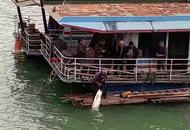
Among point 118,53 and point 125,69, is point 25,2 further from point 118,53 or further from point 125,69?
point 125,69

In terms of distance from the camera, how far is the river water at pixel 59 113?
781 inches

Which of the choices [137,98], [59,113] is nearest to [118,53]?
[137,98]

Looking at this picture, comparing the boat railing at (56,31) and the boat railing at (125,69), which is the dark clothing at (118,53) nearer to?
the boat railing at (125,69)

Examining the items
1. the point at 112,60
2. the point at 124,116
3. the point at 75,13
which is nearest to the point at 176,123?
the point at 124,116

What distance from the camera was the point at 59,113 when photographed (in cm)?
2077

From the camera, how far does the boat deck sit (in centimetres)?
2120

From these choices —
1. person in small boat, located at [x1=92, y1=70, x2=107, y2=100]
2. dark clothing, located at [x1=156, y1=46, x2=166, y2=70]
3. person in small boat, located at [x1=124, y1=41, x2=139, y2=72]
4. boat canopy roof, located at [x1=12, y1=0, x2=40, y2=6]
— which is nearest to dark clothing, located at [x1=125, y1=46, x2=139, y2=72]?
person in small boat, located at [x1=124, y1=41, x2=139, y2=72]

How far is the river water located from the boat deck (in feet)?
0.72

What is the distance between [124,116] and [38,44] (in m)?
7.59

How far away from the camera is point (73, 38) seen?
26.2 metres

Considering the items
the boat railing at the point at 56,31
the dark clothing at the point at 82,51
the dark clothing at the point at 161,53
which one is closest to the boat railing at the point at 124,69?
the dark clothing at the point at 161,53

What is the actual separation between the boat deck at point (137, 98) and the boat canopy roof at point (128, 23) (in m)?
2.49

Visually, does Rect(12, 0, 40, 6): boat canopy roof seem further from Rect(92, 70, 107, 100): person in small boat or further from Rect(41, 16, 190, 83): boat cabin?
Rect(92, 70, 107, 100): person in small boat

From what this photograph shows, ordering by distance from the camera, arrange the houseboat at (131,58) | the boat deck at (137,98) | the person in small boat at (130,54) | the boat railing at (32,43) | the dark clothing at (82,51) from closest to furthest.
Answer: the boat deck at (137,98) < the houseboat at (131,58) < the person in small boat at (130,54) < the dark clothing at (82,51) < the boat railing at (32,43)
